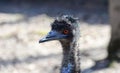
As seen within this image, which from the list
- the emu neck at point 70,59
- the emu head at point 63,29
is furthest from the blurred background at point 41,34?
the emu head at point 63,29

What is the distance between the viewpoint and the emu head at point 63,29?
11.0 feet

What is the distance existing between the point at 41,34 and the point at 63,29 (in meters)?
3.21

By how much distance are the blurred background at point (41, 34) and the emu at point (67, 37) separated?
2.06 meters

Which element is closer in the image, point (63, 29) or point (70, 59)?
point (63, 29)

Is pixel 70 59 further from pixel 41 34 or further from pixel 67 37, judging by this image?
pixel 41 34

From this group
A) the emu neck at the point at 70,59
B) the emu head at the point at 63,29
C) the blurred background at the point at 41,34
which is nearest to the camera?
the emu head at the point at 63,29

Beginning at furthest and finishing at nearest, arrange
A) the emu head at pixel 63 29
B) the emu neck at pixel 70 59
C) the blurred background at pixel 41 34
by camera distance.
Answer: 1. the blurred background at pixel 41 34
2. the emu neck at pixel 70 59
3. the emu head at pixel 63 29

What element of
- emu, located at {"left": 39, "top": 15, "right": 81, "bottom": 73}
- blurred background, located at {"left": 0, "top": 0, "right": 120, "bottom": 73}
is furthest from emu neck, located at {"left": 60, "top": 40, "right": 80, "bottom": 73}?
blurred background, located at {"left": 0, "top": 0, "right": 120, "bottom": 73}

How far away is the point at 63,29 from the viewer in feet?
11.0

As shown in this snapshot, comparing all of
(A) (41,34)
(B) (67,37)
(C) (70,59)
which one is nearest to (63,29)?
(B) (67,37)

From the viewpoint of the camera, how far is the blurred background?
5.82 meters

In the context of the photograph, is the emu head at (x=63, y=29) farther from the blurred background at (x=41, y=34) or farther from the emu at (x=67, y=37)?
the blurred background at (x=41, y=34)

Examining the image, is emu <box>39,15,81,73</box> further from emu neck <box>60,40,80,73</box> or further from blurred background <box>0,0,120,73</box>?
blurred background <box>0,0,120,73</box>

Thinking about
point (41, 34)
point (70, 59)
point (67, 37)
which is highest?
point (67, 37)
